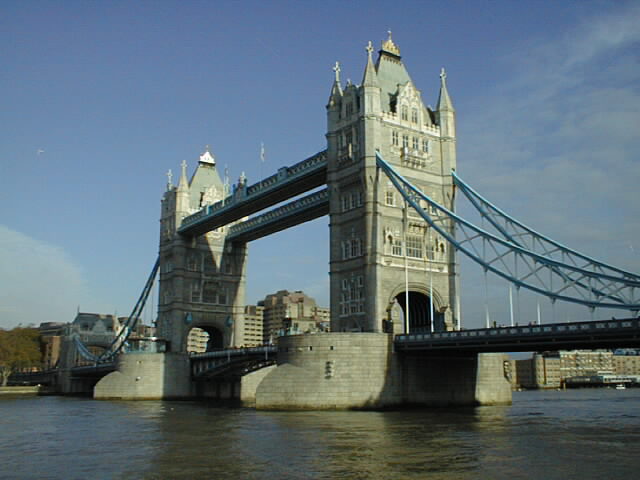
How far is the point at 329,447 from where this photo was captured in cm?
3111

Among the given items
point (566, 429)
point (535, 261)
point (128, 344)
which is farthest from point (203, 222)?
point (566, 429)

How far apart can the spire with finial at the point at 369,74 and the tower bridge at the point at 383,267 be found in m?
0.17

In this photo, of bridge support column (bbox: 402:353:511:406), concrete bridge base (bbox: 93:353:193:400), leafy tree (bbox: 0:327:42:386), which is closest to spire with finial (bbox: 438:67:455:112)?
bridge support column (bbox: 402:353:511:406)

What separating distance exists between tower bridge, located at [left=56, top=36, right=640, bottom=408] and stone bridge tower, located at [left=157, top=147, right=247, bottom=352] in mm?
8281

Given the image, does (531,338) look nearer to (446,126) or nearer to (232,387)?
(446,126)

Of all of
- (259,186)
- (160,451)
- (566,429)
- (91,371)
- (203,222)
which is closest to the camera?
(160,451)

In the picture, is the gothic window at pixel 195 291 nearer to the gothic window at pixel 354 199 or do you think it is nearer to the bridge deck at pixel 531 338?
the gothic window at pixel 354 199

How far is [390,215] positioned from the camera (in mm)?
61062

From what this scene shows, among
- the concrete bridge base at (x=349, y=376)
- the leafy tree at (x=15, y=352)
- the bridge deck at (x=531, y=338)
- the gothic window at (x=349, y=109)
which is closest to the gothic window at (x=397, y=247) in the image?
the bridge deck at (x=531, y=338)

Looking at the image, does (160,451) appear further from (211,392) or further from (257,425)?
(211,392)

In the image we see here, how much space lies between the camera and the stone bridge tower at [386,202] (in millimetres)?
59781

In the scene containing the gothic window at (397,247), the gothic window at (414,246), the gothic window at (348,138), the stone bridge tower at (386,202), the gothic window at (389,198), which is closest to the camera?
the stone bridge tower at (386,202)

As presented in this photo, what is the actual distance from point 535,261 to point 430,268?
13405mm

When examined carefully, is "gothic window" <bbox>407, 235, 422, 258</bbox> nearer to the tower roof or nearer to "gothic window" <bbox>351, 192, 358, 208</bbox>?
"gothic window" <bbox>351, 192, 358, 208</bbox>
